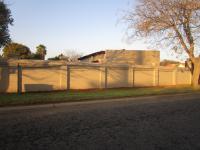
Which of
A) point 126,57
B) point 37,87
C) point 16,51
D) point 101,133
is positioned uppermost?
point 16,51

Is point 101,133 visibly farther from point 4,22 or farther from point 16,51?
point 16,51

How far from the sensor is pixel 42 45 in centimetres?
5997

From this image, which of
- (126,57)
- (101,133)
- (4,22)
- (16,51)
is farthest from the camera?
(16,51)

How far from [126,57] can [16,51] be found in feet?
72.8

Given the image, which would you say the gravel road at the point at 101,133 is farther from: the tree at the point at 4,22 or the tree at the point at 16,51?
the tree at the point at 16,51

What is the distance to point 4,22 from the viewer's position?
68.6 feet

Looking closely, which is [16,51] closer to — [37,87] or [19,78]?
[37,87]

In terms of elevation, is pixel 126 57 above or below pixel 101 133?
above

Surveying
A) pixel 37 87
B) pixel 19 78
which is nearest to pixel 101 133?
pixel 19 78

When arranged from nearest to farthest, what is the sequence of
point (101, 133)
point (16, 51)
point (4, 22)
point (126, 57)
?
point (101, 133), point (4, 22), point (126, 57), point (16, 51)

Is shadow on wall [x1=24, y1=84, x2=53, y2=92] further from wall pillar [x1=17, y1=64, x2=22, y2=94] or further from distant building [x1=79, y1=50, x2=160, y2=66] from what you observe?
Result: distant building [x1=79, y1=50, x2=160, y2=66]

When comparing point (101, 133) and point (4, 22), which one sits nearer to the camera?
point (101, 133)

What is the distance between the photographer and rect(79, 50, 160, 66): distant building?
127 feet

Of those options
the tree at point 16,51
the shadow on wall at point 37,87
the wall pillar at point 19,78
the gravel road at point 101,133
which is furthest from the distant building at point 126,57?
the gravel road at point 101,133
